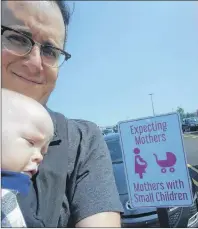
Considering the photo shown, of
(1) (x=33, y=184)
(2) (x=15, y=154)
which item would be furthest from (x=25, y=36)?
(1) (x=33, y=184)

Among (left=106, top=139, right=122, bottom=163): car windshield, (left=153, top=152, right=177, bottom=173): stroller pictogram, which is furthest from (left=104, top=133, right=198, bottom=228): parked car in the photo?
(left=153, top=152, right=177, bottom=173): stroller pictogram

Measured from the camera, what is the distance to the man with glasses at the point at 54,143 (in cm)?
69

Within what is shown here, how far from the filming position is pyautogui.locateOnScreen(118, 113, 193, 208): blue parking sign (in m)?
1.90

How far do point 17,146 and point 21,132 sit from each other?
0.03m

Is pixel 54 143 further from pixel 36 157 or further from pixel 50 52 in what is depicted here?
pixel 50 52

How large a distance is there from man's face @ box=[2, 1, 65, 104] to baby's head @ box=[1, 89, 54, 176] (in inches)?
1.7

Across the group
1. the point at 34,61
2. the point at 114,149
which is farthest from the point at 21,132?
the point at 114,149

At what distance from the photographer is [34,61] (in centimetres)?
71

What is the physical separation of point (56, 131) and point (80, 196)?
198 millimetres

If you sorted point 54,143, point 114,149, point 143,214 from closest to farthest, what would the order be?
point 54,143, point 143,214, point 114,149

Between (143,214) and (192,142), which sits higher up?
(192,142)

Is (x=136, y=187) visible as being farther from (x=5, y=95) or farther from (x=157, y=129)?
(x=5, y=95)

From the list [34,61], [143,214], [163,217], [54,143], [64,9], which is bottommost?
[143,214]

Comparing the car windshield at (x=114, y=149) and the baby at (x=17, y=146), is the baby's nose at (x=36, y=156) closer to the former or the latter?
the baby at (x=17, y=146)
